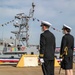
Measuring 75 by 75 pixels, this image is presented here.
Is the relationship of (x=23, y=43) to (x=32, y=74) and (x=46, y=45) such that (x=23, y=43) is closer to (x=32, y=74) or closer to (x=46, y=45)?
(x=32, y=74)

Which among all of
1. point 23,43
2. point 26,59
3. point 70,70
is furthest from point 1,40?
point 70,70

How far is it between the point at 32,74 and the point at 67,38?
20.7 feet

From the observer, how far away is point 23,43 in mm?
38875

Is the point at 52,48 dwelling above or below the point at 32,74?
above

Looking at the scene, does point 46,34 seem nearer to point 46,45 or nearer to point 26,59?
point 46,45

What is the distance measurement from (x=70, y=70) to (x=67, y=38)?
1.01m

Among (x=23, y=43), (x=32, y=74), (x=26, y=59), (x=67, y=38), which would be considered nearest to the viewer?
(x=67, y=38)

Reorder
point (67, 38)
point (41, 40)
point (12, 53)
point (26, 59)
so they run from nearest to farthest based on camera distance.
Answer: point (41, 40), point (67, 38), point (26, 59), point (12, 53)

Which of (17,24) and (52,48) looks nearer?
(52,48)

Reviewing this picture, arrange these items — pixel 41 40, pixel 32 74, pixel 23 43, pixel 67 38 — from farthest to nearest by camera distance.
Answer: pixel 23 43 → pixel 32 74 → pixel 67 38 → pixel 41 40

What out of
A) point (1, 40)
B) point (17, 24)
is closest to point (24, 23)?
point (17, 24)

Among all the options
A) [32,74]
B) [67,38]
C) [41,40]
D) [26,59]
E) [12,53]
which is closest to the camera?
[41,40]

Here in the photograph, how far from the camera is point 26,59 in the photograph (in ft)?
71.9

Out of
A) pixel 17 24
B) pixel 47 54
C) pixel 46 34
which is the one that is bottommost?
pixel 47 54
